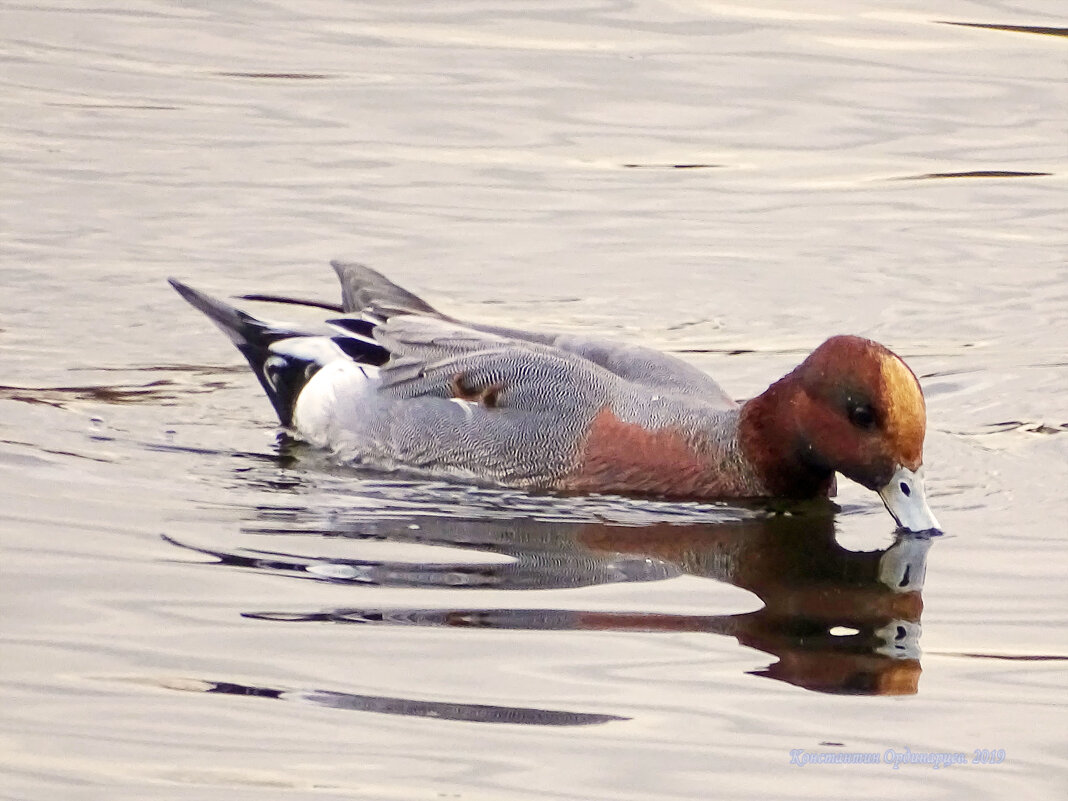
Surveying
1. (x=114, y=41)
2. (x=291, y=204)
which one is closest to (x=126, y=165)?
(x=291, y=204)

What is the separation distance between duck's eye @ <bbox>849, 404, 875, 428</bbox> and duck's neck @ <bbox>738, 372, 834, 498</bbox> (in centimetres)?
26

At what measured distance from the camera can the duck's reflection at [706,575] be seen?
18.2ft

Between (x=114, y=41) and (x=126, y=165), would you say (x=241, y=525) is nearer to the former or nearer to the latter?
(x=126, y=165)

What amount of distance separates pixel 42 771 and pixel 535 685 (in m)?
1.24

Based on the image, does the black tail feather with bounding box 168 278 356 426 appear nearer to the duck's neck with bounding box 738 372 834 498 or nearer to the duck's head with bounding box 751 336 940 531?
the duck's neck with bounding box 738 372 834 498

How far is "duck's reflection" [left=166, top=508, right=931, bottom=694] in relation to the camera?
554cm

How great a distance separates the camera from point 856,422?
6.92 metres

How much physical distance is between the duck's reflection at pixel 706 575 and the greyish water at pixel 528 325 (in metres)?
0.02

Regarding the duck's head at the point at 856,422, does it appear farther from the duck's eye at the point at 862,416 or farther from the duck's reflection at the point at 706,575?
the duck's reflection at the point at 706,575

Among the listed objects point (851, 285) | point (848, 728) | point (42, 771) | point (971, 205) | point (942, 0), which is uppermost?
point (942, 0)

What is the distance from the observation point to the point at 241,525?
6590 millimetres

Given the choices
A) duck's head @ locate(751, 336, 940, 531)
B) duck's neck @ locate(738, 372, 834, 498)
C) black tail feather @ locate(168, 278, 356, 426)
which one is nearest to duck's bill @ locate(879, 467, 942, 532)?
duck's head @ locate(751, 336, 940, 531)

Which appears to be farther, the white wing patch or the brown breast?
the white wing patch

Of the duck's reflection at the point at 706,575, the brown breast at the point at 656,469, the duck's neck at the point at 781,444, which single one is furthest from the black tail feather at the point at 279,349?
the duck's neck at the point at 781,444
